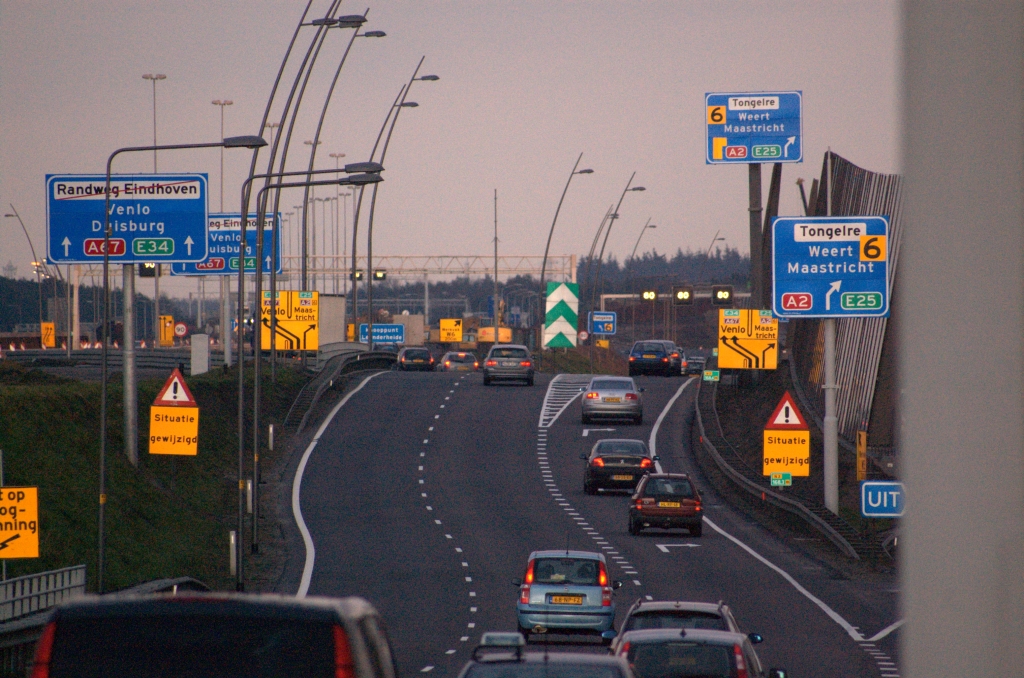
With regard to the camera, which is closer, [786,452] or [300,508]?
[786,452]

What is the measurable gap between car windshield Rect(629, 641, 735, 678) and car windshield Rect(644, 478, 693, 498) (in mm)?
20515

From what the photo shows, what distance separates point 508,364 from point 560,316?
11926 millimetres

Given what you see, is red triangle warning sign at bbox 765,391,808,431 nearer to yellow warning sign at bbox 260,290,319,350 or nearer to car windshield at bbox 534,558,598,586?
car windshield at bbox 534,558,598,586

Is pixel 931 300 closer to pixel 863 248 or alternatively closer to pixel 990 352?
pixel 990 352

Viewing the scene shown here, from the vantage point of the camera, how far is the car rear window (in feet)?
19.1

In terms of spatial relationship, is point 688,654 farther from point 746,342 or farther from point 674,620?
point 746,342

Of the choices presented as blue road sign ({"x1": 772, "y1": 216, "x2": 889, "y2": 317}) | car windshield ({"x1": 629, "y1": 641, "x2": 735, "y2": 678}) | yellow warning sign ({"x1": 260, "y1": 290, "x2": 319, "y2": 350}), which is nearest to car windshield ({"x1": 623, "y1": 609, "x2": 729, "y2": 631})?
car windshield ({"x1": 629, "y1": 641, "x2": 735, "y2": 678})

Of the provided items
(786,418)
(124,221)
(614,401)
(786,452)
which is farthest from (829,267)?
(614,401)

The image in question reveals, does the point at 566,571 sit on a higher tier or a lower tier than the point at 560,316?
lower

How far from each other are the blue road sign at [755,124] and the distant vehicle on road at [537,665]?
4132 centimetres

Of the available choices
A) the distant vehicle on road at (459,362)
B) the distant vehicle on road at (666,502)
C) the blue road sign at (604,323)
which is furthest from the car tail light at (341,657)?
the blue road sign at (604,323)

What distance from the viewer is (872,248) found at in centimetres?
3117

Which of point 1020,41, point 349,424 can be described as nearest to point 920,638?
point 1020,41

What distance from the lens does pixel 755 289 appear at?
154 ft
